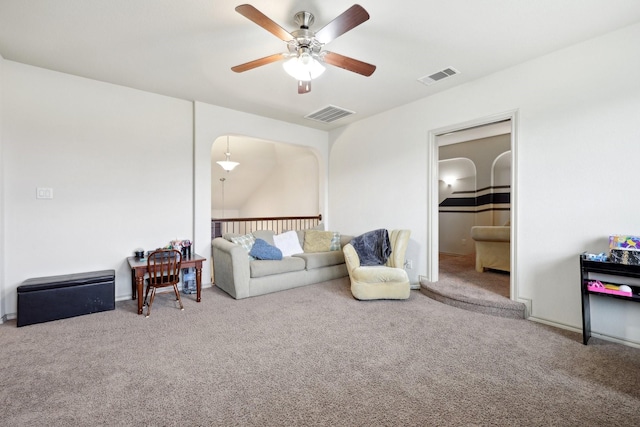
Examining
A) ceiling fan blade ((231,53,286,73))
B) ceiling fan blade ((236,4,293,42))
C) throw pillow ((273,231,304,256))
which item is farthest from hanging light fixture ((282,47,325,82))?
throw pillow ((273,231,304,256))

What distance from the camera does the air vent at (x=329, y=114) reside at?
468 centimetres

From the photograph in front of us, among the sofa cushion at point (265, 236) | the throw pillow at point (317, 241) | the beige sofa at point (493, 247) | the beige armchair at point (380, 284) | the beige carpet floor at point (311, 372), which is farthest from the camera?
the throw pillow at point (317, 241)

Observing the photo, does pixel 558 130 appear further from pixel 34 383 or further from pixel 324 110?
pixel 34 383

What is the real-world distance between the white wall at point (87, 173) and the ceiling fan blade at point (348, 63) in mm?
2800

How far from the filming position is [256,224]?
21.2ft

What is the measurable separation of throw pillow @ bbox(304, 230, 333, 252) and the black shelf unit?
338cm

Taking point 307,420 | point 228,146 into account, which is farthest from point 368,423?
point 228,146

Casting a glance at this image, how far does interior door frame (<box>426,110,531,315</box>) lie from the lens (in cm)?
331

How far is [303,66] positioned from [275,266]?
268cm

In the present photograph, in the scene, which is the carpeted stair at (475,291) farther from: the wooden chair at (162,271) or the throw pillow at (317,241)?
the wooden chair at (162,271)

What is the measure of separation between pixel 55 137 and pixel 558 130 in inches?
221

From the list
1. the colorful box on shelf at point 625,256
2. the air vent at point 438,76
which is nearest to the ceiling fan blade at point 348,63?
the air vent at point 438,76

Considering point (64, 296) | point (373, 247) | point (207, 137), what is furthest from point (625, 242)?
point (64, 296)

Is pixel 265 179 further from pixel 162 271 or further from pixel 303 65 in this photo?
pixel 303 65
